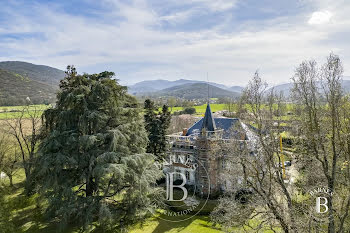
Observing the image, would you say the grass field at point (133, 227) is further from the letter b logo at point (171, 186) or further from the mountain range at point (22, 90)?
the mountain range at point (22, 90)

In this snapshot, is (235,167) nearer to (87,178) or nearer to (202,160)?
(202,160)

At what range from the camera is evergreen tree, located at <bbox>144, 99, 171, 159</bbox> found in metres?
21.6

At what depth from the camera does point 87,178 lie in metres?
13.6

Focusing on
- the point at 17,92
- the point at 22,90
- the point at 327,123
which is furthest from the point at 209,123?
the point at 22,90

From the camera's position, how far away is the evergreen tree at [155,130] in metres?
21.6

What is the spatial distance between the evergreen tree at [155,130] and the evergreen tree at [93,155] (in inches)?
224

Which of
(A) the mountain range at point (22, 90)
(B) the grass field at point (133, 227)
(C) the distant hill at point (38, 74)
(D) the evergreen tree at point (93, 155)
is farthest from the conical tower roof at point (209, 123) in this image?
(C) the distant hill at point (38, 74)

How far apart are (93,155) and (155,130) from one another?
29.2ft

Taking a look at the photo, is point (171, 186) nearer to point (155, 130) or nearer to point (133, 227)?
point (133, 227)

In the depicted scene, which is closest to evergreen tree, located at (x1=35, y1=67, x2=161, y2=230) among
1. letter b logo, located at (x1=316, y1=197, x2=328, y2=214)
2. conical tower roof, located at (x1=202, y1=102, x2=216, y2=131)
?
conical tower roof, located at (x1=202, y1=102, x2=216, y2=131)

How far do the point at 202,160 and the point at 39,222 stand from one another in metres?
12.2

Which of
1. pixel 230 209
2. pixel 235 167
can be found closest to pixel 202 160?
pixel 235 167

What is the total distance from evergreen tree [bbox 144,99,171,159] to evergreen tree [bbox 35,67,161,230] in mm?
5698

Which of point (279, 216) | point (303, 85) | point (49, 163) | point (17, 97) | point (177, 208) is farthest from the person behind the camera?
point (17, 97)
